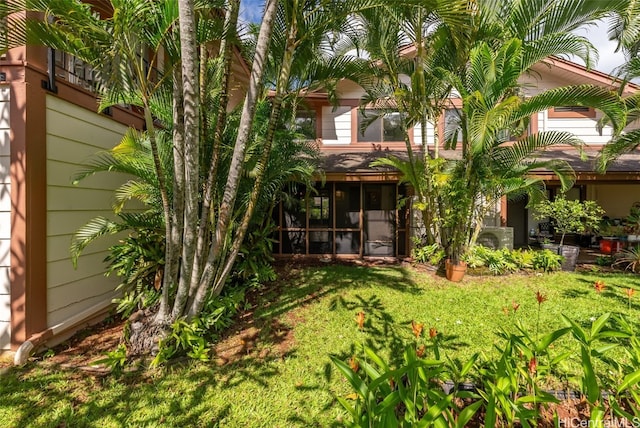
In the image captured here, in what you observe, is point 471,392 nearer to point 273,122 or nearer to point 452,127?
point 273,122

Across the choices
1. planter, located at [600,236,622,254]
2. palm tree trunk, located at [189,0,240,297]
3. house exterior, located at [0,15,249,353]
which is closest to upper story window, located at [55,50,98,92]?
house exterior, located at [0,15,249,353]

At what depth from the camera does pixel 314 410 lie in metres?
2.76

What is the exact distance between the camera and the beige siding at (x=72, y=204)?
3.89 m

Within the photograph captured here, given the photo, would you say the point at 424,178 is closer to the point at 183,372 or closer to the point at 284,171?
the point at 284,171

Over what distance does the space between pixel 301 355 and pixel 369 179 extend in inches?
205

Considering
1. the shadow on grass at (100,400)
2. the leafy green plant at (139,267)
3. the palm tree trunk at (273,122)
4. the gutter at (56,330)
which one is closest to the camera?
the shadow on grass at (100,400)

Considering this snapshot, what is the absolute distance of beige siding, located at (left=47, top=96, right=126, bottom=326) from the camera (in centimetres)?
389

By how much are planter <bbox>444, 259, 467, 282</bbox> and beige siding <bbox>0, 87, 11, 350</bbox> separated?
694 cm

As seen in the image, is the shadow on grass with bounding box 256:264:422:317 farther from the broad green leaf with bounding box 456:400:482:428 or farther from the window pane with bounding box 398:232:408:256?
the broad green leaf with bounding box 456:400:482:428

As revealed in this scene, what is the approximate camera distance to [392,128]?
390 inches

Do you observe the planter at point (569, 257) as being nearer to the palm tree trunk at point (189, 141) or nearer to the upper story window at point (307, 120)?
the upper story window at point (307, 120)

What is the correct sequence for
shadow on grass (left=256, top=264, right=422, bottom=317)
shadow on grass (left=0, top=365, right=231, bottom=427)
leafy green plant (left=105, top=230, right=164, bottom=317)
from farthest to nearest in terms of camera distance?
1. shadow on grass (left=256, top=264, right=422, bottom=317)
2. leafy green plant (left=105, top=230, right=164, bottom=317)
3. shadow on grass (left=0, top=365, right=231, bottom=427)

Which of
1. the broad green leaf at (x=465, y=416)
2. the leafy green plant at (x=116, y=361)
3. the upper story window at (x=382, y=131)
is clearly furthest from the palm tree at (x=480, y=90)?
the leafy green plant at (x=116, y=361)

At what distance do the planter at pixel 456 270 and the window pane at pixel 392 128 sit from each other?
498 cm
